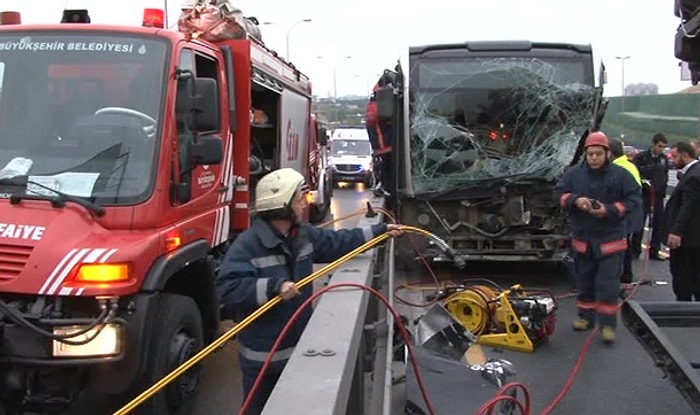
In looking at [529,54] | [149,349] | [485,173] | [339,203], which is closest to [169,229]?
[149,349]

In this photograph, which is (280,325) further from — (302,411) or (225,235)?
(225,235)

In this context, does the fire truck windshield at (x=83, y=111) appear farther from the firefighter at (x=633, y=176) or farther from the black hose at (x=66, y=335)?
the firefighter at (x=633, y=176)

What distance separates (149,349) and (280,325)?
3.59ft

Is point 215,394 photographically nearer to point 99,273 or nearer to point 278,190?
point 99,273

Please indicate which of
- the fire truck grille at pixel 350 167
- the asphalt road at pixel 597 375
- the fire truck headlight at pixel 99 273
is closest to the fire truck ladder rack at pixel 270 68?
the asphalt road at pixel 597 375

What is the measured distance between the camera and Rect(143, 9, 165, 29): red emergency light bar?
5414mm

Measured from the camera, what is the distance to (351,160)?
26812mm

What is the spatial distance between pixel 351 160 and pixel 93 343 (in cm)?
2302

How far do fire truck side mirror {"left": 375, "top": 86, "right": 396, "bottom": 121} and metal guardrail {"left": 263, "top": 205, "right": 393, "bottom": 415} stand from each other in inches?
180

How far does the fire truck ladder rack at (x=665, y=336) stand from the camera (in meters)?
3.73

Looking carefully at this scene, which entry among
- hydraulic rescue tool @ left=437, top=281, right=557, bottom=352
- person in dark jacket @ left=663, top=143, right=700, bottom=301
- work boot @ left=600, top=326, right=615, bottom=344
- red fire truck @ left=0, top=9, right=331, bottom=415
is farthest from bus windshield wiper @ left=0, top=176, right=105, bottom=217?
person in dark jacket @ left=663, top=143, right=700, bottom=301

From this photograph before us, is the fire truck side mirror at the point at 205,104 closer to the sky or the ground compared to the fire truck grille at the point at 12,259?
closer to the sky

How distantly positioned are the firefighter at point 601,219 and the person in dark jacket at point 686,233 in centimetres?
66

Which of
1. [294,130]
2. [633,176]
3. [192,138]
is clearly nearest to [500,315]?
[633,176]
